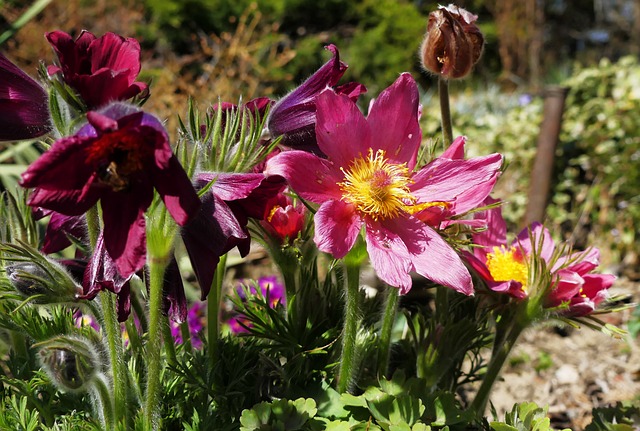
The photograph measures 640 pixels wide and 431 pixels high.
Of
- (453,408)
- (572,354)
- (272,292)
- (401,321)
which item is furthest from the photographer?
(572,354)

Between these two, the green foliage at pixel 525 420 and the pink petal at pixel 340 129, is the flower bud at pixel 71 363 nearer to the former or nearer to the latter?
the pink petal at pixel 340 129

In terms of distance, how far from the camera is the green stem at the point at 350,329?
0.81 meters

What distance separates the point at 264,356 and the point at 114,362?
20cm

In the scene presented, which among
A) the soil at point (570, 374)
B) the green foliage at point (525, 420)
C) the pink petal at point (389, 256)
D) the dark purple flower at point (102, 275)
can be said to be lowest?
the soil at point (570, 374)

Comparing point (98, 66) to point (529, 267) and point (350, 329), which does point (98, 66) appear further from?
point (529, 267)

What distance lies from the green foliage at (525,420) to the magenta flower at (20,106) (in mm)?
663

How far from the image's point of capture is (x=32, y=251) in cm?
80

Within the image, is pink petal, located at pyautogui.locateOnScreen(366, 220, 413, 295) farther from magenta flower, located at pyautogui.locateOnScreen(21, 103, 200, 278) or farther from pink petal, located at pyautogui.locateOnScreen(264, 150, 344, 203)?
magenta flower, located at pyautogui.locateOnScreen(21, 103, 200, 278)

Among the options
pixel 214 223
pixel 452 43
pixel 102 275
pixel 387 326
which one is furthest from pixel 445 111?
pixel 102 275

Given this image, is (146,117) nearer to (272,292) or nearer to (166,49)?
(272,292)

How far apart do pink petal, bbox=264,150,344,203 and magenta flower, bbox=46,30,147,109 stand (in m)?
0.18

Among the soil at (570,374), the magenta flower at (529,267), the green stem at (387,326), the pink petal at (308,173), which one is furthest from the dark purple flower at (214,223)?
the soil at (570,374)

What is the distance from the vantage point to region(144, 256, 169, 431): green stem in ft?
2.32

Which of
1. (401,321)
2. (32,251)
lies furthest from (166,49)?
(32,251)
